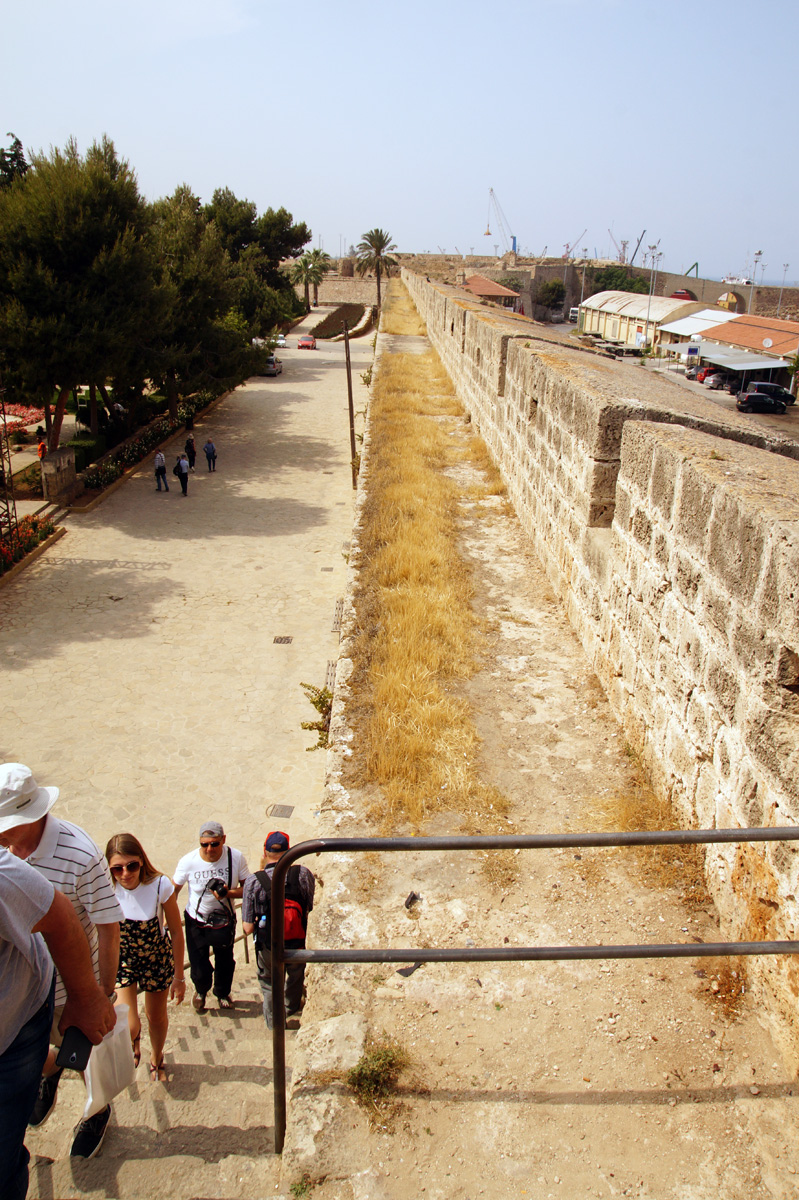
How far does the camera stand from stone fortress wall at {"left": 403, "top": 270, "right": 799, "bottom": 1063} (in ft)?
7.96

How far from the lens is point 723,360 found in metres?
41.7

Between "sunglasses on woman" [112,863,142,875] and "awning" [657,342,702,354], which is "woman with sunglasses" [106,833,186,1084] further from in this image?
"awning" [657,342,702,354]

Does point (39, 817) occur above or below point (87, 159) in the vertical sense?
below

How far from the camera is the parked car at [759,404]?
113ft

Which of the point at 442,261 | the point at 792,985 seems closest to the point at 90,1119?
the point at 792,985

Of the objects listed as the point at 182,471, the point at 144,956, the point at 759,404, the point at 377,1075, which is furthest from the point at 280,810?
the point at 759,404

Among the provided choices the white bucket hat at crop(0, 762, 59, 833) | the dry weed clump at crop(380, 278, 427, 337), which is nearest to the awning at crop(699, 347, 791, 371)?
the dry weed clump at crop(380, 278, 427, 337)

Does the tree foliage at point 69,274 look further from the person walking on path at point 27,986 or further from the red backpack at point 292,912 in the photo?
the person walking on path at point 27,986

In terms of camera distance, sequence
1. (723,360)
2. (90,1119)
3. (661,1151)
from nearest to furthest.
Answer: (661,1151)
(90,1119)
(723,360)

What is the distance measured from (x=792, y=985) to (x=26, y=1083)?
211cm

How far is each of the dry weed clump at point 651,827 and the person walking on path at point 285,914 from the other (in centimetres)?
132

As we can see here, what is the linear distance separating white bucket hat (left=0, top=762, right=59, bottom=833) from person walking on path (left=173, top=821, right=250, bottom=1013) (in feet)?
5.65

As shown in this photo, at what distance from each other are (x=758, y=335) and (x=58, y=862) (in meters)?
50.6

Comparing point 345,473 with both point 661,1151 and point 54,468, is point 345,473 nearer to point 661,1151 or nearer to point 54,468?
point 54,468
